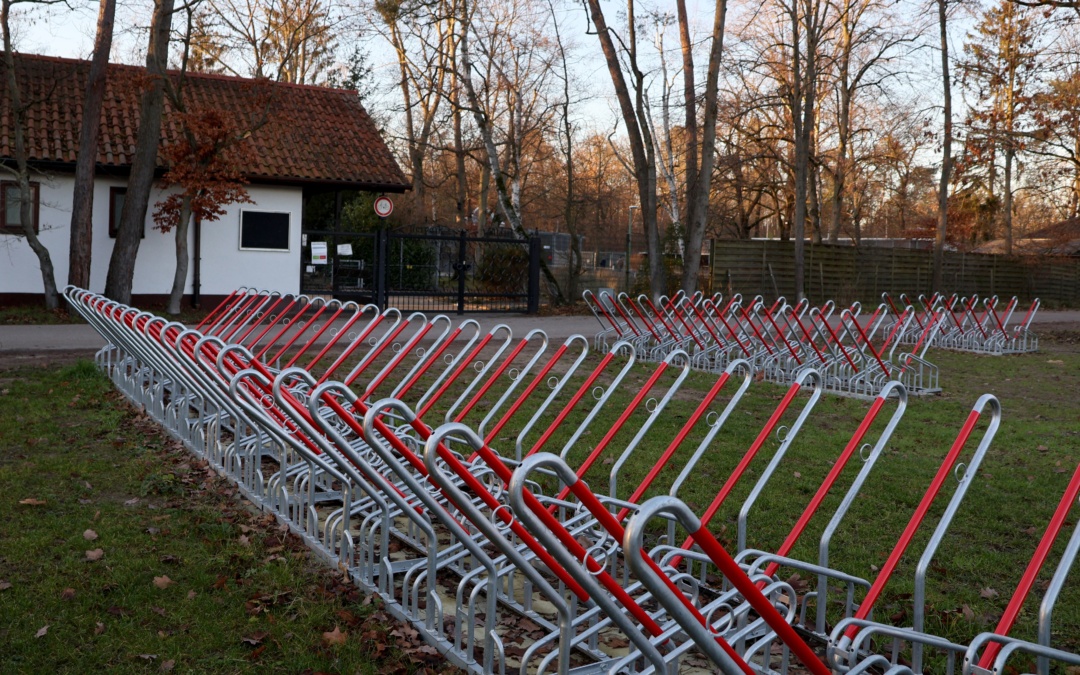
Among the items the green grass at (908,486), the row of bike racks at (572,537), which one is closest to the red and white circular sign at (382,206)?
the green grass at (908,486)

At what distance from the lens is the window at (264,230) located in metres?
18.2

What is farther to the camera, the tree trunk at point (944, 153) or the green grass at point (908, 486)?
the tree trunk at point (944, 153)

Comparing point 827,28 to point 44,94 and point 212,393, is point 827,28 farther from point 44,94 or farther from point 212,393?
point 212,393

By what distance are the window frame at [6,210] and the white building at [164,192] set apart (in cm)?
2

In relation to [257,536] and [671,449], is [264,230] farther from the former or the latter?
[671,449]

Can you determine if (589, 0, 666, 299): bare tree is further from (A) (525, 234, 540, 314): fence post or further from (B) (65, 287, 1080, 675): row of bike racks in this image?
(B) (65, 287, 1080, 675): row of bike racks

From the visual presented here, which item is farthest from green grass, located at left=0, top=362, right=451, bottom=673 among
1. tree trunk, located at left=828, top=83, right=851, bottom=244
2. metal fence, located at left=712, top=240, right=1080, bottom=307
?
tree trunk, located at left=828, top=83, right=851, bottom=244

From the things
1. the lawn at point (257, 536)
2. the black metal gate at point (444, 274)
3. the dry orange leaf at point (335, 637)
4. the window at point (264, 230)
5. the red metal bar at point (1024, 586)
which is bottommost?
the dry orange leaf at point (335, 637)

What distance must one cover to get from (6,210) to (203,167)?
344 cm

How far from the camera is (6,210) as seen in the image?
649 inches

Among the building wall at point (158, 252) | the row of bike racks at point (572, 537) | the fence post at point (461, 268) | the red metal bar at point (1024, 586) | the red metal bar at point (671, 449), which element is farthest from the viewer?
the fence post at point (461, 268)

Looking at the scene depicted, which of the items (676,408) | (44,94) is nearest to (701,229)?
(676,408)

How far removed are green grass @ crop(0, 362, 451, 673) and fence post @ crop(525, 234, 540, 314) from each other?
13245mm

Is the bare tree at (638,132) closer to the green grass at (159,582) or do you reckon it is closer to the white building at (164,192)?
the white building at (164,192)
